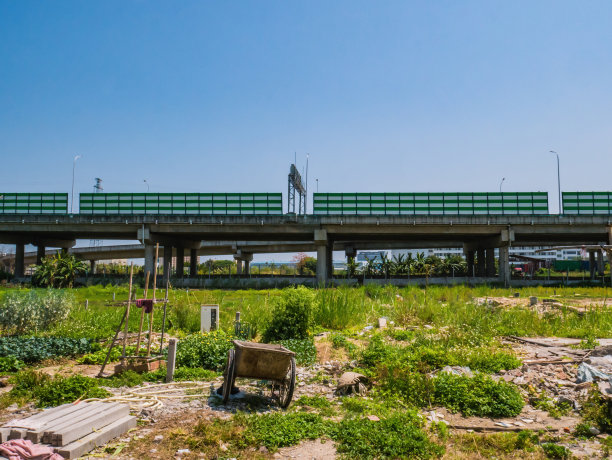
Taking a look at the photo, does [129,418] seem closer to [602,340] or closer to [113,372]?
[113,372]

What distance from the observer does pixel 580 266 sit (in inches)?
3295

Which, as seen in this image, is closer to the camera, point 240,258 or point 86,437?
point 86,437

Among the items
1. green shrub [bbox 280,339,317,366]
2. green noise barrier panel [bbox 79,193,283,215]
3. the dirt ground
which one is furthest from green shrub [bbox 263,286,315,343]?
green noise barrier panel [bbox 79,193,283,215]

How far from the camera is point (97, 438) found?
609 cm

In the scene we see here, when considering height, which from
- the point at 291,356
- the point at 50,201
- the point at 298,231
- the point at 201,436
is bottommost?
the point at 201,436

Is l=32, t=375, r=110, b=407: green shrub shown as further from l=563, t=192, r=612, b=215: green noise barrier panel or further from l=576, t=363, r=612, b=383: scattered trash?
l=563, t=192, r=612, b=215: green noise barrier panel

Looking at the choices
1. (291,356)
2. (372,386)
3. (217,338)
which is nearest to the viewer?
(291,356)

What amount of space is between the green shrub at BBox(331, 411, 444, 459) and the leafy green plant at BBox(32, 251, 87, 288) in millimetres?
37101

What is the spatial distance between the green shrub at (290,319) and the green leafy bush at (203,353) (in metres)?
2.21

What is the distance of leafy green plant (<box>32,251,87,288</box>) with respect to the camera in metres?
39.1

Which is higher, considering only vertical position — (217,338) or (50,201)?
(50,201)

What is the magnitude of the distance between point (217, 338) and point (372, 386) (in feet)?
14.6

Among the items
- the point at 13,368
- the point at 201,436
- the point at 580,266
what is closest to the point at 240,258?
the point at 580,266

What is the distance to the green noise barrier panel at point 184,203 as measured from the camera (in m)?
41.0
